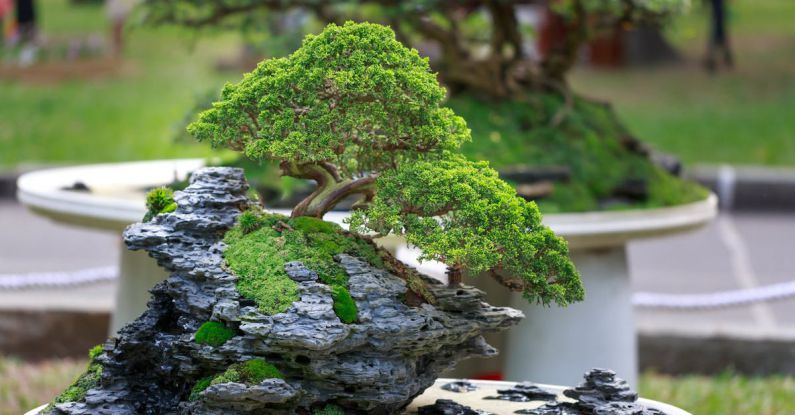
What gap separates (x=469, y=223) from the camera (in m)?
2.69

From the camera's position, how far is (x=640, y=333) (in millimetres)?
6168

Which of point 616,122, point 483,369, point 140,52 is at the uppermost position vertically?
point 140,52

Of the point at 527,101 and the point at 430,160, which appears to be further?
the point at 527,101

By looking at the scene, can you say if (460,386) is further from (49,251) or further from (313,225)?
(49,251)

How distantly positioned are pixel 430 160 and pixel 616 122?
9.69ft

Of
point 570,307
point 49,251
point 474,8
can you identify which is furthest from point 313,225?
point 49,251

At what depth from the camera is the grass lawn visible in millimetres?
5145

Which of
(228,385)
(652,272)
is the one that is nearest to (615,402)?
(228,385)

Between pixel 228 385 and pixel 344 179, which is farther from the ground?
pixel 344 179

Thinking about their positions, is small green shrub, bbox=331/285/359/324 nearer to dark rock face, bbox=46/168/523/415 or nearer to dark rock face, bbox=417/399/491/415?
dark rock face, bbox=46/168/523/415

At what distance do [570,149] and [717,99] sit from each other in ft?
28.2

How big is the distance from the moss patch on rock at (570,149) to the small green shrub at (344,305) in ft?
7.61

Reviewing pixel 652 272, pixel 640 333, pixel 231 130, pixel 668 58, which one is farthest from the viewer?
pixel 668 58

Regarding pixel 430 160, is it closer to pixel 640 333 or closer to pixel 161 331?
pixel 161 331
